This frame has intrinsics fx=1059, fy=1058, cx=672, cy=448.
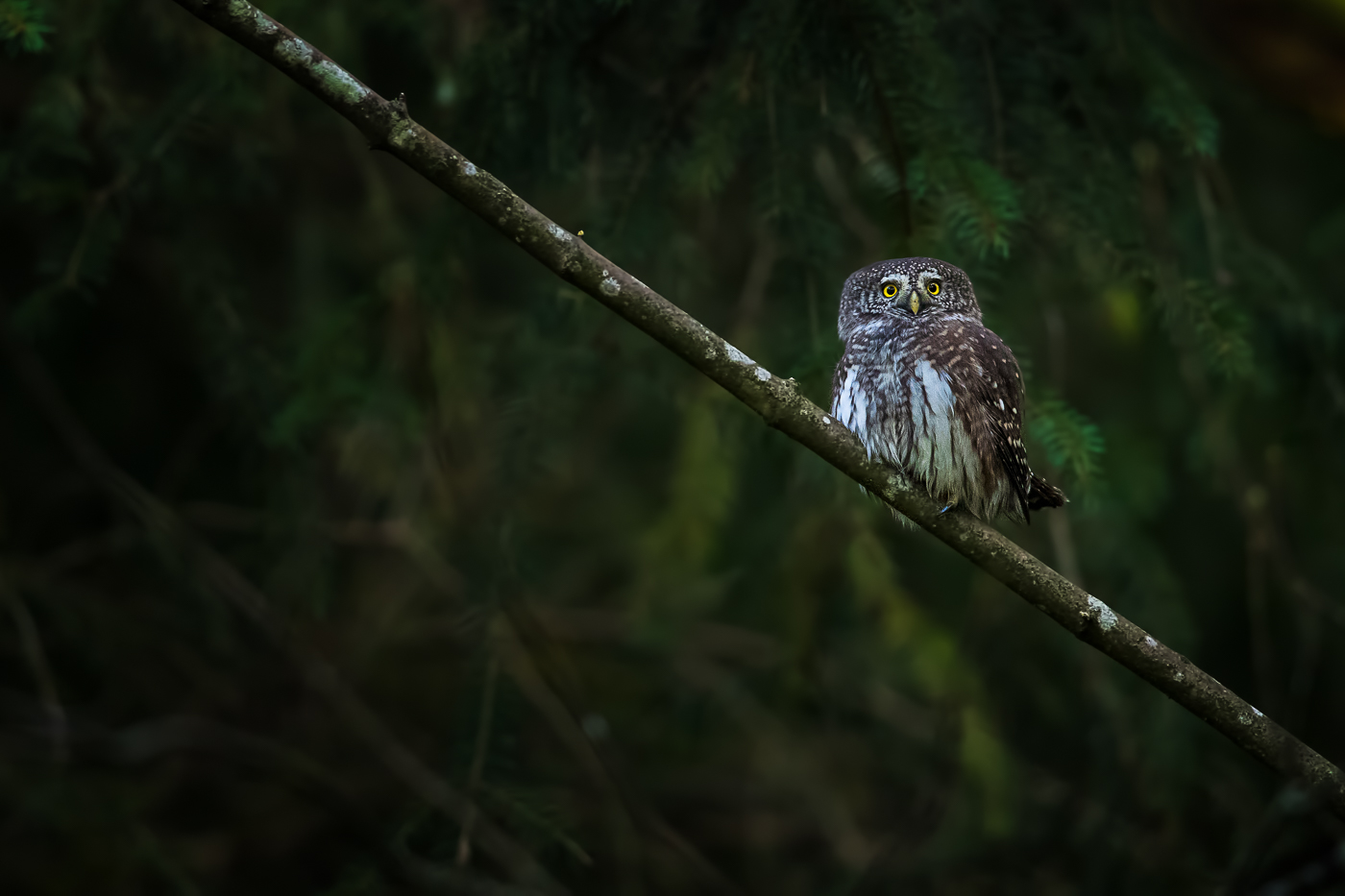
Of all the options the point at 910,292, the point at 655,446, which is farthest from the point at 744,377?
the point at 655,446

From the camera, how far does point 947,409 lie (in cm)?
248

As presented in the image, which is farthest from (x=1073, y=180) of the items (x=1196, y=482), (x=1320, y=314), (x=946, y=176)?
(x=1196, y=482)

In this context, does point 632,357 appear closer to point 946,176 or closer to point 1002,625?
point 946,176

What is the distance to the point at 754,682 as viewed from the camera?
5.21m

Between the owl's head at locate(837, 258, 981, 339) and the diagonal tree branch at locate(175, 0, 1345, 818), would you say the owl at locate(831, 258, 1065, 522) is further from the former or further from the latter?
the diagonal tree branch at locate(175, 0, 1345, 818)

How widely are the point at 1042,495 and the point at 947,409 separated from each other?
0.40 meters

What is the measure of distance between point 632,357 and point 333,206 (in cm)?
218

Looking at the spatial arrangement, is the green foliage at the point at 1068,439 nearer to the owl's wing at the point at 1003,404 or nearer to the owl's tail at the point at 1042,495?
the owl's wing at the point at 1003,404

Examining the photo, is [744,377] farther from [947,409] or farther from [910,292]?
[910,292]

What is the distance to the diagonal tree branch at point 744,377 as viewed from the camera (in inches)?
71.5

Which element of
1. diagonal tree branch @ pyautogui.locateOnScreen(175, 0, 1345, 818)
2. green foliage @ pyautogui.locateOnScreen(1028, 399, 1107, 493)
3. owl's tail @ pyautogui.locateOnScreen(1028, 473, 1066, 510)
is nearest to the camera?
diagonal tree branch @ pyautogui.locateOnScreen(175, 0, 1345, 818)

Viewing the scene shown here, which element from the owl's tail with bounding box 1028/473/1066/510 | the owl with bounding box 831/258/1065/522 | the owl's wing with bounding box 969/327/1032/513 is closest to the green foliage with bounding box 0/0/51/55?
the owl with bounding box 831/258/1065/522

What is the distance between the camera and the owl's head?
2.57 meters

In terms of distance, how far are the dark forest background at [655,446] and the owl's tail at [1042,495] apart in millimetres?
118
